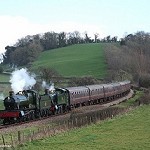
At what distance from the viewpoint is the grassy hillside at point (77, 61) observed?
10881 cm

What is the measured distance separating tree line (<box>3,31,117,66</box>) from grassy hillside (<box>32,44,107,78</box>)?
166 inches

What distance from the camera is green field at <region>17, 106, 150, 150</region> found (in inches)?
787

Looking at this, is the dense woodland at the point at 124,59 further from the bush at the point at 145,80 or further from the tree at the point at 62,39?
the tree at the point at 62,39

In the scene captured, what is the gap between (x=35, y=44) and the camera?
15100cm

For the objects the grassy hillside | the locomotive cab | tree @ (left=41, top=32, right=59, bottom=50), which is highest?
tree @ (left=41, top=32, right=59, bottom=50)

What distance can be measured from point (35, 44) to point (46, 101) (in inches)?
4523

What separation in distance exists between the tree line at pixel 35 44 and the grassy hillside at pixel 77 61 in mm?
4212

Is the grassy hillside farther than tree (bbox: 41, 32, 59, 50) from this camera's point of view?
No

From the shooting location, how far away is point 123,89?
239 feet

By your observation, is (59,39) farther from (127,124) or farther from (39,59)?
(127,124)

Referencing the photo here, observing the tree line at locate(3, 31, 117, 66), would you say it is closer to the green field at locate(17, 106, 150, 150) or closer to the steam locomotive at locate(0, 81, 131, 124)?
the steam locomotive at locate(0, 81, 131, 124)

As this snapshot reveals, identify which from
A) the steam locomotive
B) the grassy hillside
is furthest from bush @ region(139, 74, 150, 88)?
the steam locomotive

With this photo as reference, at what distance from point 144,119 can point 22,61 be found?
100905mm

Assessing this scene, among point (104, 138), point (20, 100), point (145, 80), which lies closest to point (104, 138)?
point (104, 138)
